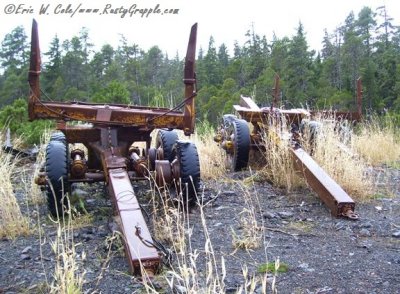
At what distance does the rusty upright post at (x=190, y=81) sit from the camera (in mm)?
4105

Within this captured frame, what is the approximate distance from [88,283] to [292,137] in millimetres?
3778

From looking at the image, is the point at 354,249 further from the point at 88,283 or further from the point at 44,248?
the point at 44,248

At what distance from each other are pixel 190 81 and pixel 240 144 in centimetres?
238

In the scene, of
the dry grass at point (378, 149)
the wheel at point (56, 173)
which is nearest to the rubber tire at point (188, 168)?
the wheel at point (56, 173)

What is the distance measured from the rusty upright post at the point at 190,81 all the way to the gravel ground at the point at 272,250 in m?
0.87

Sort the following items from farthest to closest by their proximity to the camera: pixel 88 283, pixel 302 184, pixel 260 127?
pixel 260 127, pixel 302 184, pixel 88 283

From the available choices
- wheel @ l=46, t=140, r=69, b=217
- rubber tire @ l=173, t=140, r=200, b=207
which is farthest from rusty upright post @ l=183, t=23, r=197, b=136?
→ wheel @ l=46, t=140, r=69, b=217

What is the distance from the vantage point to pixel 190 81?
14.0 feet

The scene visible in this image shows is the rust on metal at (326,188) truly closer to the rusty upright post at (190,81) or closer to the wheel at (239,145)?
the wheel at (239,145)

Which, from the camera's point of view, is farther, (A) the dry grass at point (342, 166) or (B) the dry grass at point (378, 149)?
(B) the dry grass at point (378, 149)

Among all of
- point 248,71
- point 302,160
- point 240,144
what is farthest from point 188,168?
point 248,71

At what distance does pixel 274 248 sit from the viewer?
361 centimetres

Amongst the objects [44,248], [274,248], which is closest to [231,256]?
[274,248]

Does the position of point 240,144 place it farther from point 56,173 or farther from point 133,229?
point 133,229
